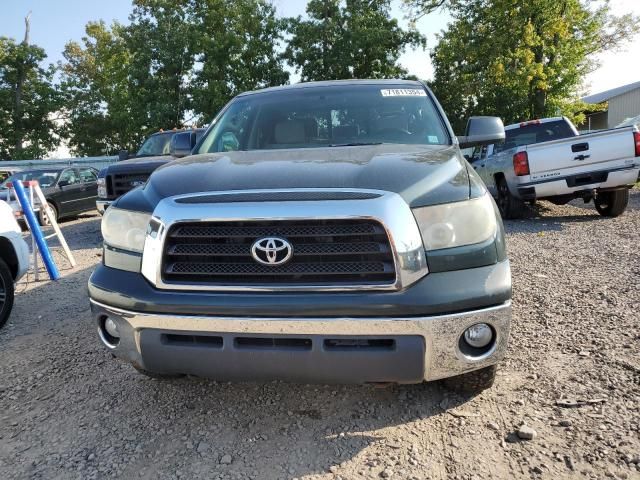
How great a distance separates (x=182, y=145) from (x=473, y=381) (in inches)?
109

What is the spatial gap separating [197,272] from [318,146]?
141 cm

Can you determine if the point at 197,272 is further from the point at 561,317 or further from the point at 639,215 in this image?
the point at 639,215

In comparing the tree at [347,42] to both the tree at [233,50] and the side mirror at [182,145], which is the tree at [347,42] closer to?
the tree at [233,50]

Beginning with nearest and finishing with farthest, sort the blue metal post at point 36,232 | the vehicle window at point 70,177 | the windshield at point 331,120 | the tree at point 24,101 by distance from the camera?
the windshield at point 331,120 → the blue metal post at point 36,232 → the vehicle window at point 70,177 → the tree at point 24,101

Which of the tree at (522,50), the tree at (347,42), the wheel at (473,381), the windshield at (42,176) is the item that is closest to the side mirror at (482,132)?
the wheel at (473,381)

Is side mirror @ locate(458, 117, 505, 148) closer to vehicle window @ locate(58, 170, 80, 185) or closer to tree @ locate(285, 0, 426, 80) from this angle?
vehicle window @ locate(58, 170, 80, 185)

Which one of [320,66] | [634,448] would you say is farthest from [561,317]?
[320,66]

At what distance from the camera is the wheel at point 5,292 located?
4.38 meters

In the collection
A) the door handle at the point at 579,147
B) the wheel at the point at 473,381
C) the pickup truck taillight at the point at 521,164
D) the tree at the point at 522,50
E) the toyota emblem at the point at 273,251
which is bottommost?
the wheel at the point at 473,381

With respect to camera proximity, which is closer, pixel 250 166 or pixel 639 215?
pixel 250 166

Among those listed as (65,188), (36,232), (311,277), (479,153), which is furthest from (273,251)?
(65,188)

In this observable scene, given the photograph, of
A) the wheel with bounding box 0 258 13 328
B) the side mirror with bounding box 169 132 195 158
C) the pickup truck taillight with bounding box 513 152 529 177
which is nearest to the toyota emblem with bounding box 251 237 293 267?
the side mirror with bounding box 169 132 195 158

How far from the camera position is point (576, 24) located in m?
22.0

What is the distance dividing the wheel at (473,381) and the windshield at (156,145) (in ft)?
28.1
